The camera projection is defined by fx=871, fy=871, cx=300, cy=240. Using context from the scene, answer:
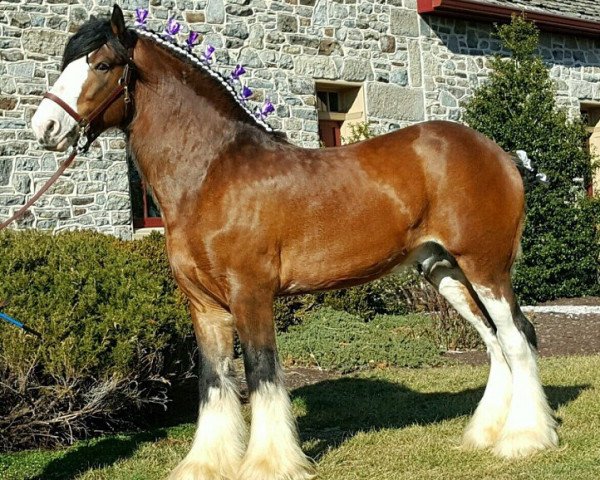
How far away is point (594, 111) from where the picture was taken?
18.2m

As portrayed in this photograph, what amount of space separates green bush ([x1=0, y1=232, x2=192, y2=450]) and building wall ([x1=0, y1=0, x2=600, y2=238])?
4.64 m

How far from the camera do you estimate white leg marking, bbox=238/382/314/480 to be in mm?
4863

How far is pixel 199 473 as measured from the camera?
5066 millimetres

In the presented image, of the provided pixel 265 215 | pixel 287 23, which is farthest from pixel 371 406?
pixel 287 23

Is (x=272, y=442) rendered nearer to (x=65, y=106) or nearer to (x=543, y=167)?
(x=65, y=106)

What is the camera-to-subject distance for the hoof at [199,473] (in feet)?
16.6

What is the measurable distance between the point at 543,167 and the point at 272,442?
10.7m

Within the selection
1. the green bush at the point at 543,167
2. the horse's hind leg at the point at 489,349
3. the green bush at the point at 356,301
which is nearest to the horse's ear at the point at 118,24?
the horse's hind leg at the point at 489,349

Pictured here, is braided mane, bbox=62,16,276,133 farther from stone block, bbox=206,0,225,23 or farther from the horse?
stone block, bbox=206,0,225,23

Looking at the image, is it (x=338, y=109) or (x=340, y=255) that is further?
(x=338, y=109)

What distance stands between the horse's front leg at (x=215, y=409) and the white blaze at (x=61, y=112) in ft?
4.16

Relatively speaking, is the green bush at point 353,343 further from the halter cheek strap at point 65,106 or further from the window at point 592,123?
the window at point 592,123

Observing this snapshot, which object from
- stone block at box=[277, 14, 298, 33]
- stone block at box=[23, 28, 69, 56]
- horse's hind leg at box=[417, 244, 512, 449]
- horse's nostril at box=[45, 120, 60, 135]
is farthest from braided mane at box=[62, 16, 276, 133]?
stone block at box=[277, 14, 298, 33]

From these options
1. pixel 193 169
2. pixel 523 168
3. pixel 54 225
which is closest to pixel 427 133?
pixel 523 168
